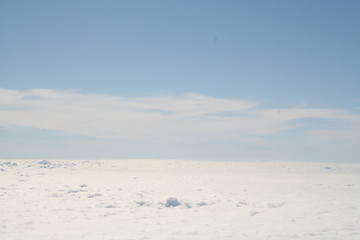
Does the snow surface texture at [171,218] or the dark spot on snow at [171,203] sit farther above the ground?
the dark spot on snow at [171,203]

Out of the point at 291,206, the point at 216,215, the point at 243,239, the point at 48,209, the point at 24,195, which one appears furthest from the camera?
the point at 24,195

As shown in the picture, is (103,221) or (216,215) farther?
(216,215)

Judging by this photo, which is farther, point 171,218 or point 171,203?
point 171,203

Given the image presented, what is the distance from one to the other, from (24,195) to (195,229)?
11.7m

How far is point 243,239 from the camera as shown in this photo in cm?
823

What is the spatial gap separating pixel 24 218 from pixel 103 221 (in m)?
3.00

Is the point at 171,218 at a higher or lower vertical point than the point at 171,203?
lower

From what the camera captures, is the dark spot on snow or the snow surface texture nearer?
the snow surface texture

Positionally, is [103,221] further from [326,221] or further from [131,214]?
[326,221]

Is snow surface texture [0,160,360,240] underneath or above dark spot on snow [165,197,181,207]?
underneath

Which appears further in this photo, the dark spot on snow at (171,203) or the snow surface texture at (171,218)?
the dark spot on snow at (171,203)

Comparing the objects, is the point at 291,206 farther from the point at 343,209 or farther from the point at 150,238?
the point at 150,238

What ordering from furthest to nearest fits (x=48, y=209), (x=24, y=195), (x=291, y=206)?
(x=24, y=195) < (x=291, y=206) < (x=48, y=209)

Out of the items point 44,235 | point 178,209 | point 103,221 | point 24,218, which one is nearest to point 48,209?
point 24,218
